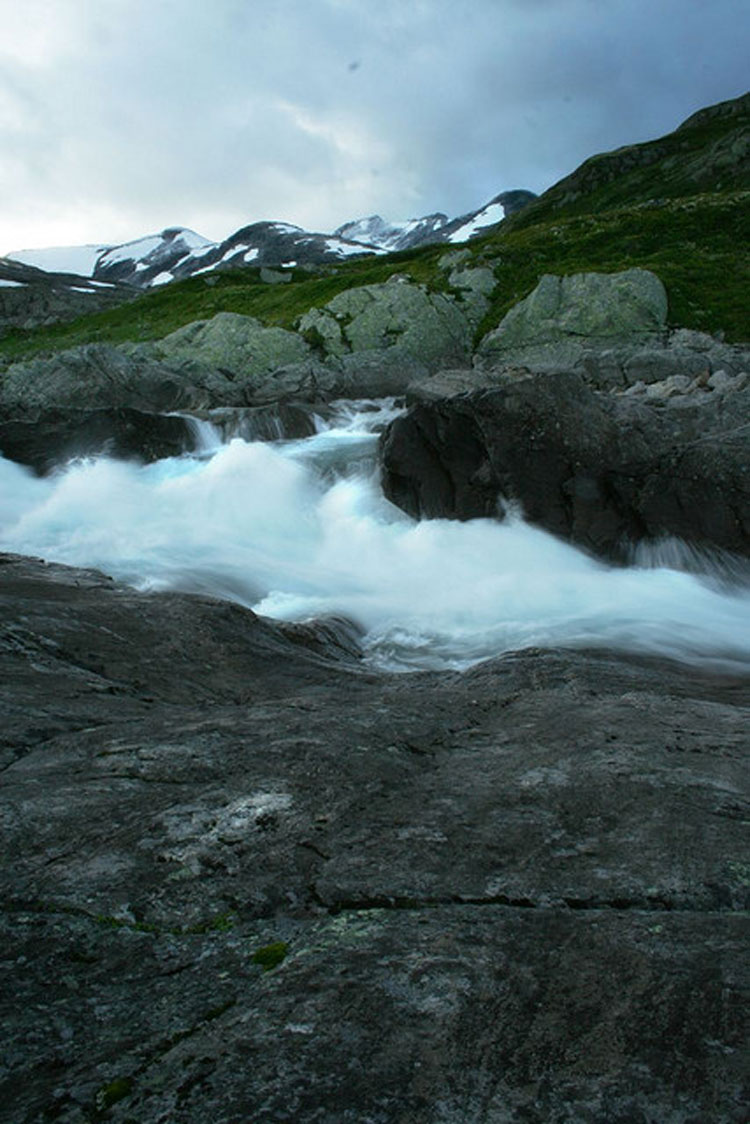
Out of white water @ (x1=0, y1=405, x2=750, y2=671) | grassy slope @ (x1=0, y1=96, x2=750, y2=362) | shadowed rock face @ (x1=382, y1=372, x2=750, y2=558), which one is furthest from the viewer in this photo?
grassy slope @ (x1=0, y1=96, x2=750, y2=362)

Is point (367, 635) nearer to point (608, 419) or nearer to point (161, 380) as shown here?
point (608, 419)

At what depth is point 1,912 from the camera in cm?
336

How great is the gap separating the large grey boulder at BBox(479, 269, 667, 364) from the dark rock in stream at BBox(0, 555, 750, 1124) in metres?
42.2

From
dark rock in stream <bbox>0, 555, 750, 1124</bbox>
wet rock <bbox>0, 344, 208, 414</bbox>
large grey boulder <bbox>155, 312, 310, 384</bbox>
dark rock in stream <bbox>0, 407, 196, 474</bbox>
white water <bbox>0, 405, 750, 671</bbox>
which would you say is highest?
large grey boulder <bbox>155, 312, 310, 384</bbox>

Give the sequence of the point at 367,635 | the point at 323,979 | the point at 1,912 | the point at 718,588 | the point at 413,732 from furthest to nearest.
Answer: the point at 718,588, the point at 367,635, the point at 413,732, the point at 1,912, the point at 323,979

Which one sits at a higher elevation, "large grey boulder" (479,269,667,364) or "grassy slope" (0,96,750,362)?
"grassy slope" (0,96,750,362)

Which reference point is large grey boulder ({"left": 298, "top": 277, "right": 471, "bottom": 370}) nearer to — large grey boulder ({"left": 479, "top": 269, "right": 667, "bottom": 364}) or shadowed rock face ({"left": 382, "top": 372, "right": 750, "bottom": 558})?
large grey boulder ({"left": 479, "top": 269, "right": 667, "bottom": 364})

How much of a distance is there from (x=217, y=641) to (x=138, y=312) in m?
69.6

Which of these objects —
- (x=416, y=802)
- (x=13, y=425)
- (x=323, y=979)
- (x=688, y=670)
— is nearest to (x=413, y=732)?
(x=416, y=802)

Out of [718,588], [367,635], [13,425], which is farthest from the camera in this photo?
[13,425]

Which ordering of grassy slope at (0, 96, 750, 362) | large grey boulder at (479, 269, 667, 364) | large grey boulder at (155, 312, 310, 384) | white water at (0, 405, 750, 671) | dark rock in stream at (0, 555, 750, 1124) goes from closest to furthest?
dark rock in stream at (0, 555, 750, 1124) < white water at (0, 405, 750, 671) < large grey boulder at (479, 269, 667, 364) < large grey boulder at (155, 312, 310, 384) < grassy slope at (0, 96, 750, 362)

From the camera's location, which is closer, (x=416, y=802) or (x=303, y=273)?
(x=416, y=802)

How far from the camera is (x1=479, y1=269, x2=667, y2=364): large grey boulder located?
46.0 meters

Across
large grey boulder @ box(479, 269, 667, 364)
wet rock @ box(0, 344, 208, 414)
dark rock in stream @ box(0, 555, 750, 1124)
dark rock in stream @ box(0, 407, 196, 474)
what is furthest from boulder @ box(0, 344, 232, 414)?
dark rock in stream @ box(0, 555, 750, 1124)
